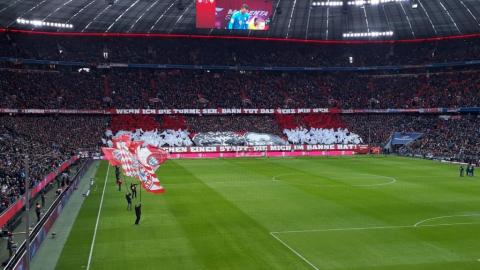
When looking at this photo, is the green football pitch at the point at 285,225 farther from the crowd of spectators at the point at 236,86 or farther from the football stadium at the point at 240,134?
the crowd of spectators at the point at 236,86

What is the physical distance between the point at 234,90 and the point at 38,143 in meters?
38.1

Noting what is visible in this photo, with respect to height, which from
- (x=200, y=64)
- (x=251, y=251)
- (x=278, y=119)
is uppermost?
(x=200, y=64)

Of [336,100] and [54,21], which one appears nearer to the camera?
[54,21]

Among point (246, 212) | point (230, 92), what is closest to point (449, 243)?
point (246, 212)

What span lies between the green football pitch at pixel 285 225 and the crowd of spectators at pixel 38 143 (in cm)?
473

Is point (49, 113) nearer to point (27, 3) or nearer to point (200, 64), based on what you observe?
point (27, 3)

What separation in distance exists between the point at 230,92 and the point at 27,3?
3848 cm

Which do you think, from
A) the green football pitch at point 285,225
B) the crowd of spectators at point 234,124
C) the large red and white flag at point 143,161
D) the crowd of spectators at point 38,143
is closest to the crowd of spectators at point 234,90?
the crowd of spectators at point 234,124

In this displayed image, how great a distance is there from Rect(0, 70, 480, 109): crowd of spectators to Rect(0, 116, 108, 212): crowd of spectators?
289cm

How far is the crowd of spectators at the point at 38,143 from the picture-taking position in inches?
1391

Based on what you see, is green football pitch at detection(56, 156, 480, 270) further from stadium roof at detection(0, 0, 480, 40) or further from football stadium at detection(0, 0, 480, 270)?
stadium roof at detection(0, 0, 480, 40)

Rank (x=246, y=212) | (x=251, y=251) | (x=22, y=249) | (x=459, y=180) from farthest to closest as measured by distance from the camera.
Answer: (x=459, y=180) → (x=246, y=212) → (x=251, y=251) → (x=22, y=249)

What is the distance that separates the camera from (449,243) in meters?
24.2

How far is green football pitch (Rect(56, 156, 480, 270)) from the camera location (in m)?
21.5
